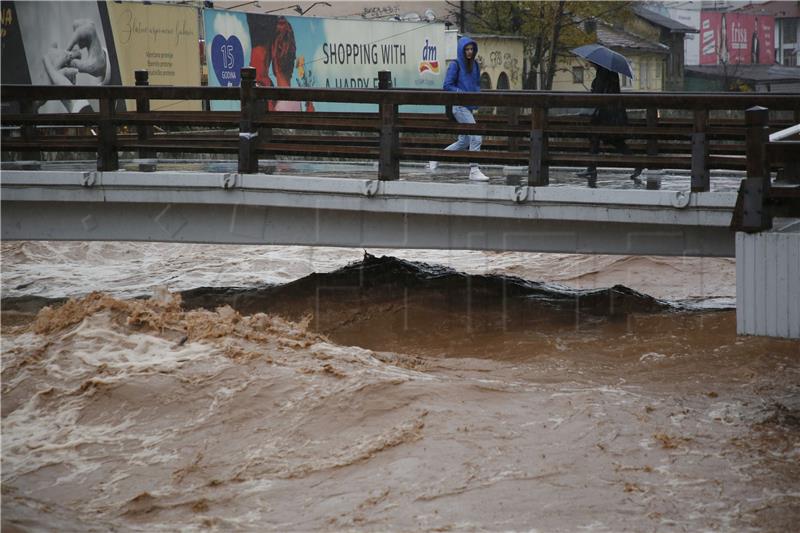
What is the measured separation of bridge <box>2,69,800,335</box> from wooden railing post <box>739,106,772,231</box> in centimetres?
190

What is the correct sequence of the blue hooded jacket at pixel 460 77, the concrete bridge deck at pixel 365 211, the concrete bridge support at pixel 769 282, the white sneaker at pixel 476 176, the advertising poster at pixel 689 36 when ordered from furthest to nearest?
the advertising poster at pixel 689 36 → the blue hooded jacket at pixel 460 77 → the white sneaker at pixel 476 176 → the concrete bridge deck at pixel 365 211 → the concrete bridge support at pixel 769 282

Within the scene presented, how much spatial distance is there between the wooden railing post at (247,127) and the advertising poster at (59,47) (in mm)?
8380

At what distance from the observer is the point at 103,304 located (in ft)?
35.1

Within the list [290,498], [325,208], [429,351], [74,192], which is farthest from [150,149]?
[290,498]

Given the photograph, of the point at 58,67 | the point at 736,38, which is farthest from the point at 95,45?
the point at 736,38

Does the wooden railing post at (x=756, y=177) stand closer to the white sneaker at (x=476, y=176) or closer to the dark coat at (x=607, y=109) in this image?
the dark coat at (x=607, y=109)

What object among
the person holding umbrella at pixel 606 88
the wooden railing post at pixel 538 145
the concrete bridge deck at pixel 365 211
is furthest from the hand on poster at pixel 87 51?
the wooden railing post at pixel 538 145

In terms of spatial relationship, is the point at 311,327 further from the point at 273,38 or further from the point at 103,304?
the point at 273,38

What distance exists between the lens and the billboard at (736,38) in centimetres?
5828

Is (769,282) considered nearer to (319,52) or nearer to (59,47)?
(59,47)

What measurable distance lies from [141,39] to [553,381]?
14472mm

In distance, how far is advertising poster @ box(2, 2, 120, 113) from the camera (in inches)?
778

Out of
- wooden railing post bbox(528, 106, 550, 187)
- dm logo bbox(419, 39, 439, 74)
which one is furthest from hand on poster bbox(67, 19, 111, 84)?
dm logo bbox(419, 39, 439, 74)

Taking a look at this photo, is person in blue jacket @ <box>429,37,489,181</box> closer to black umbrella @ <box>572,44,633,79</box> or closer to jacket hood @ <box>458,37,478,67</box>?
jacket hood @ <box>458,37,478,67</box>
